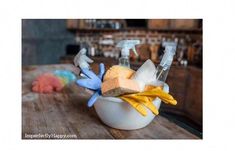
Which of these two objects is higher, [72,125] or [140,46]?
[140,46]

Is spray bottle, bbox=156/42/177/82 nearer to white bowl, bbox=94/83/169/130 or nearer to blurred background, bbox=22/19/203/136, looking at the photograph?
white bowl, bbox=94/83/169/130

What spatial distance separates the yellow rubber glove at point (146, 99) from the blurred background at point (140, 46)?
102cm

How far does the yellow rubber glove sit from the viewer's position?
0.39 meters

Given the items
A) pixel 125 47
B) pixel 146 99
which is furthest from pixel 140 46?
pixel 146 99

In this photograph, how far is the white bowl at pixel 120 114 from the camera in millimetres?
416

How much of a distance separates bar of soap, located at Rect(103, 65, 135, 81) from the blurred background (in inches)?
37.8

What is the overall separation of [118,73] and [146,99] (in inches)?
3.4

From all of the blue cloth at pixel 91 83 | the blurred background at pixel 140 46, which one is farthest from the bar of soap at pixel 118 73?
the blurred background at pixel 140 46

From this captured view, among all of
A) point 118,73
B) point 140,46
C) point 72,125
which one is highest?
point 140,46

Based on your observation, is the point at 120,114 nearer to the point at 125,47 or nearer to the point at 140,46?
the point at 125,47

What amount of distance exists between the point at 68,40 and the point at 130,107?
5.35 feet

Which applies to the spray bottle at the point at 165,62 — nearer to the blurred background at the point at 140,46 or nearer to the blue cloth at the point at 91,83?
the blue cloth at the point at 91,83

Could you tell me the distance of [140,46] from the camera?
189 centimetres
